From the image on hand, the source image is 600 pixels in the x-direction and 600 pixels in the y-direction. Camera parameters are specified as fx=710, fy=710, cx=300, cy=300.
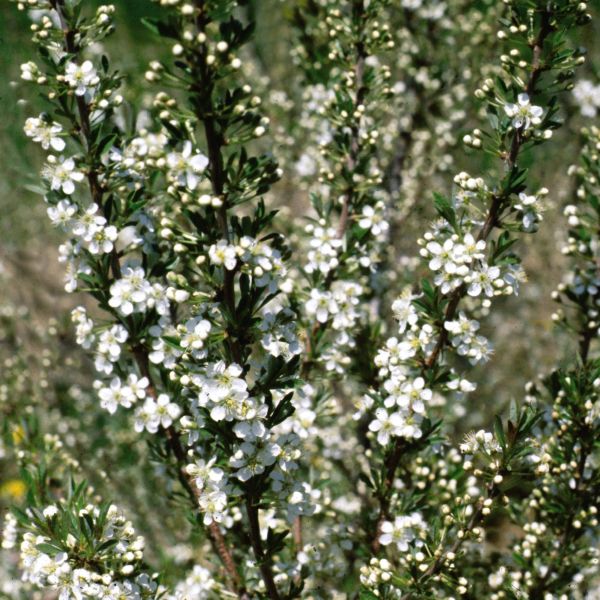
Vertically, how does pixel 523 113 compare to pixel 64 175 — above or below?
above

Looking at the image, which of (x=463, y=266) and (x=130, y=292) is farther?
(x=130, y=292)

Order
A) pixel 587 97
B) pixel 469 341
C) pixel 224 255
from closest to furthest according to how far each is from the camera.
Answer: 1. pixel 224 255
2. pixel 469 341
3. pixel 587 97

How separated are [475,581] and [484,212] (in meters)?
2.11

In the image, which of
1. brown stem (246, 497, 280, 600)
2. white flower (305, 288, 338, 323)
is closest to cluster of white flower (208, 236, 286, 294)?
white flower (305, 288, 338, 323)

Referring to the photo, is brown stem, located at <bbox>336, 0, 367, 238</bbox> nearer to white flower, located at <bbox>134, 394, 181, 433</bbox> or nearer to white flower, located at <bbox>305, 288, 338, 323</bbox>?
white flower, located at <bbox>305, 288, 338, 323</bbox>

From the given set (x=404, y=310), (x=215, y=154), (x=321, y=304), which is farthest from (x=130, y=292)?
(x=404, y=310)

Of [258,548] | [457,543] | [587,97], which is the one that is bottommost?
[258,548]

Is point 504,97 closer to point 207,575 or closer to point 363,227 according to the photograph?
point 363,227

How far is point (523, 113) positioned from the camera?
8.89 feet

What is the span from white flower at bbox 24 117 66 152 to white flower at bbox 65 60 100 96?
7.4 inches

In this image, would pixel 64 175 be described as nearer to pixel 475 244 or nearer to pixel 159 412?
pixel 159 412

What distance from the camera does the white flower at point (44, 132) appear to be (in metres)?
2.81

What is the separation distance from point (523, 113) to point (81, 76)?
1.71m

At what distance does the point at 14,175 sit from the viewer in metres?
8.77
